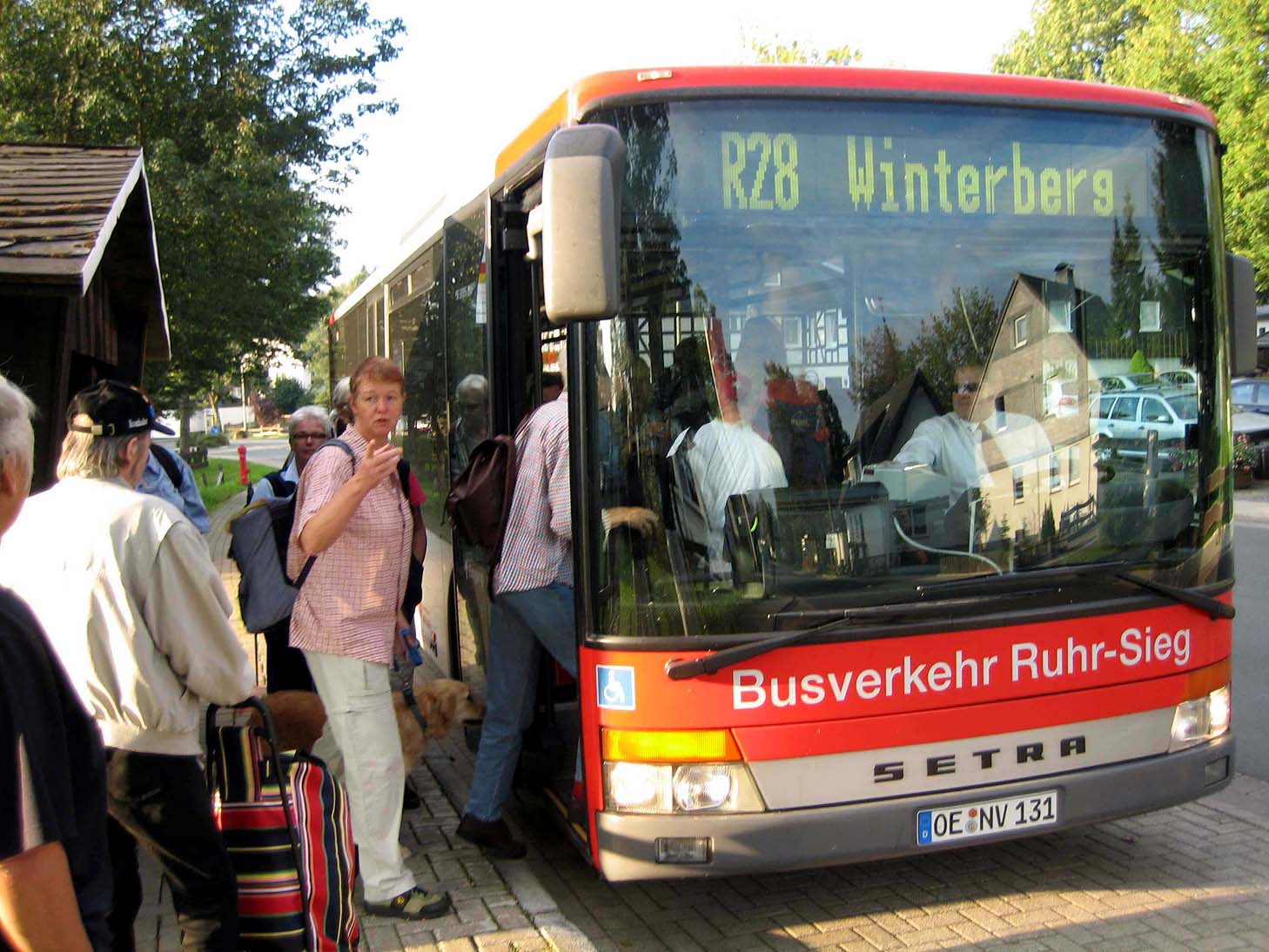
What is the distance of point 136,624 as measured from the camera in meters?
3.12

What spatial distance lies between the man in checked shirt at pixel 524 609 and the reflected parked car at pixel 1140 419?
1.89m

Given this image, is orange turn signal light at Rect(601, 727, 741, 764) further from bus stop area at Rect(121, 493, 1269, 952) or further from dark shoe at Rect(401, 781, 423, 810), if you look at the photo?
dark shoe at Rect(401, 781, 423, 810)

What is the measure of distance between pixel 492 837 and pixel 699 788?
1354 millimetres

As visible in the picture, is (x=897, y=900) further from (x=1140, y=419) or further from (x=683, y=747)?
(x=1140, y=419)

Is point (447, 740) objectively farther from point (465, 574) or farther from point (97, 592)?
point (97, 592)

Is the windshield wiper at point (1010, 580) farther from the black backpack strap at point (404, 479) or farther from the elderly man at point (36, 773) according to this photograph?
the elderly man at point (36, 773)

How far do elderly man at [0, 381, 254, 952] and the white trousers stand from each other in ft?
3.44

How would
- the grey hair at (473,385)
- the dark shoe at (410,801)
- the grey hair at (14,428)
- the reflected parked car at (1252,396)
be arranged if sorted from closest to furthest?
the grey hair at (14,428), the grey hair at (473,385), the dark shoe at (410,801), the reflected parked car at (1252,396)

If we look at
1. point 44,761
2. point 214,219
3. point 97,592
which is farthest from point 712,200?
point 214,219

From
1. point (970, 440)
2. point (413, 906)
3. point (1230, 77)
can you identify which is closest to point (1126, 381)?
point (970, 440)

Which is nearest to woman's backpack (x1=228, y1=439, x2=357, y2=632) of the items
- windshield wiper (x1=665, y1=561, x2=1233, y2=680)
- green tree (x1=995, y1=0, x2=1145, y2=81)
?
windshield wiper (x1=665, y1=561, x2=1233, y2=680)

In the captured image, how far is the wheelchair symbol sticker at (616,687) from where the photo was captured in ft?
13.0

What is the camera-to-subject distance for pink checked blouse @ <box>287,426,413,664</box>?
4375 millimetres

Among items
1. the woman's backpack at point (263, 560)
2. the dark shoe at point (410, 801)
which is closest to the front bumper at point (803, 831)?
the woman's backpack at point (263, 560)
